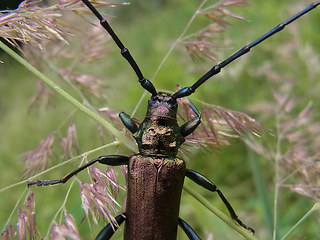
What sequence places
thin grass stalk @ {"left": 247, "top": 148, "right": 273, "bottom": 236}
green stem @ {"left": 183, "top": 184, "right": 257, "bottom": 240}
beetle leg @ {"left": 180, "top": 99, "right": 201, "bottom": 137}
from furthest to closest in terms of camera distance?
thin grass stalk @ {"left": 247, "top": 148, "right": 273, "bottom": 236}
beetle leg @ {"left": 180, "top": 99, "right": 201, "bottom": 137}
green stem @ {"left": 183, "top": 184, "right": 257, "bottom": 240}

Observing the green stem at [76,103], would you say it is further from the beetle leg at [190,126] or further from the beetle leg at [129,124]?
the beetle leg at [190,126]

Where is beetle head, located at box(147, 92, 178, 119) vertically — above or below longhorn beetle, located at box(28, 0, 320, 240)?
above

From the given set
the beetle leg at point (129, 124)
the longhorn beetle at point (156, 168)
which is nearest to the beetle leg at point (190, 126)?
the longhorn beetle at point (156, 168)

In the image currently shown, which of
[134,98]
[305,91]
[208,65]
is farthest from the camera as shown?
[134,98]

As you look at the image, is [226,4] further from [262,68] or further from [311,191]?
[262,68]

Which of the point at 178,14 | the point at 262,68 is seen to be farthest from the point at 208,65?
the point at 178,14

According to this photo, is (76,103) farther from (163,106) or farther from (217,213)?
(217,213)

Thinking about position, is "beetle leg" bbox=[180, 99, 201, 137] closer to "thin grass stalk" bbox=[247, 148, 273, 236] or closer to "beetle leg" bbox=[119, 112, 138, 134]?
"beetle leg" bbox=[119, 112, 138, 134]

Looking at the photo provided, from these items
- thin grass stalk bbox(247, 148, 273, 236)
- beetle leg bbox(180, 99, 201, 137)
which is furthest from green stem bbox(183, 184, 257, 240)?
thin grass stalk bbox(247, 148, 273, 236)
